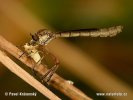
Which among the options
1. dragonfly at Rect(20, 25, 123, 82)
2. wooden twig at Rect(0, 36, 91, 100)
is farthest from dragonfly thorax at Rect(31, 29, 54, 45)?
wooden twig at Rect(0, 36, 91, 100)

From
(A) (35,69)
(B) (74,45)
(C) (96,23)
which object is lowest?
(A) (35,69)

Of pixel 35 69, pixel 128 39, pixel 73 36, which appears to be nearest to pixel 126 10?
pixel 128 39

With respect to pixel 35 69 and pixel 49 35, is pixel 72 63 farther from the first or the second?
pixel 35 69

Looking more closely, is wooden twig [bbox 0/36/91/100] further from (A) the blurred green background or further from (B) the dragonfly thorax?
(A) the blurred green background

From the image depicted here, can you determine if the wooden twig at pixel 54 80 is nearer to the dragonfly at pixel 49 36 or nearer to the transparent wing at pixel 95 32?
the dragonfly at pixel 49 36

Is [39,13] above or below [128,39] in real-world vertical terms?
below

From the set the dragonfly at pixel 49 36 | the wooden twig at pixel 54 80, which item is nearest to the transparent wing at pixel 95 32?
the dragonfly at pixel 49 36
